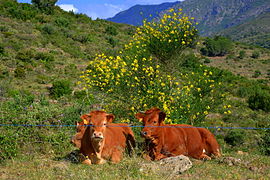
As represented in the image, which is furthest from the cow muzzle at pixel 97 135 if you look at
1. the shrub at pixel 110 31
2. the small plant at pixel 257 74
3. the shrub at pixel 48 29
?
the shrub at pixel 110 31

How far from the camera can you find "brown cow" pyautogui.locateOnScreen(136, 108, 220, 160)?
6914 millimetres

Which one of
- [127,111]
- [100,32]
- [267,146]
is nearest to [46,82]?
[127,111]

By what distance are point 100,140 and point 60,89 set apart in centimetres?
1404

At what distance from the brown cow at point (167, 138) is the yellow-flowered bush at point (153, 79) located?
2.15 metres

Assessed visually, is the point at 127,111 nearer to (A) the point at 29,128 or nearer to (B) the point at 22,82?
(A) the point at 29,128

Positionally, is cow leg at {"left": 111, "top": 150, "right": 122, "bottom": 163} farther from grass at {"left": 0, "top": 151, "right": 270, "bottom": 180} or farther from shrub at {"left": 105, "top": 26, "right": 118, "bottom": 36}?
shrub at {"left": 105, "top": 26, "right": 118, "bottom": 36}

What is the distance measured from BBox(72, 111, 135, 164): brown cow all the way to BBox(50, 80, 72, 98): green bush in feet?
41.2

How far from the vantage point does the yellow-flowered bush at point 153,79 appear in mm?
10523

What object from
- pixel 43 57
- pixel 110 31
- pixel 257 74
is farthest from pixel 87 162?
pixel 110 31

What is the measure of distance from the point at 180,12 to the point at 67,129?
6.84 m

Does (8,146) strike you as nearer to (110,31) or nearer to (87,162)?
(87,162)

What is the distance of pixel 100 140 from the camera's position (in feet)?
21.0

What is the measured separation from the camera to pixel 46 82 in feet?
72.9

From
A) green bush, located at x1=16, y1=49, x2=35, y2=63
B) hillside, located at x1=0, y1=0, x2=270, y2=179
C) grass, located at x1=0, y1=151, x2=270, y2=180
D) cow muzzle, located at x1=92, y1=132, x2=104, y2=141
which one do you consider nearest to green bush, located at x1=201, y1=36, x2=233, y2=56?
hillside, located at x1=0, y1=0, x2=270, y2=179
